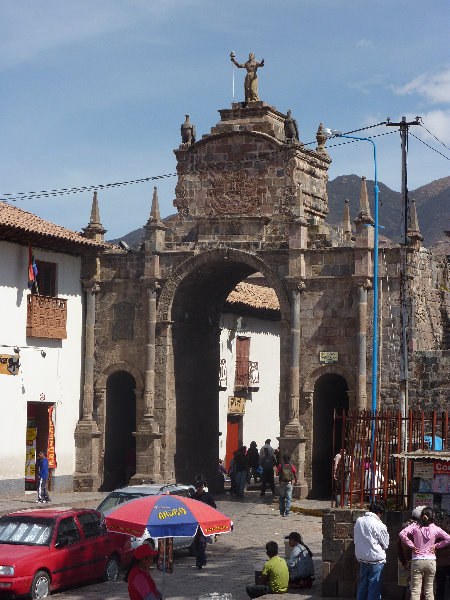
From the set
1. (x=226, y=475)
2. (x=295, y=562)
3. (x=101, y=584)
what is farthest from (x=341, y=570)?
(x=226, y=475)

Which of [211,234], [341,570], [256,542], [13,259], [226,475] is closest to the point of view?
[341,570]

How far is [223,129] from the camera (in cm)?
3662

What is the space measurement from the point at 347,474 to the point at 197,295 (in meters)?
18.8

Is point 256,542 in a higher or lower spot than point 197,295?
lower

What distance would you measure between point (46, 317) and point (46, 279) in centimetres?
136

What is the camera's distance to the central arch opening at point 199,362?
37.0 metres

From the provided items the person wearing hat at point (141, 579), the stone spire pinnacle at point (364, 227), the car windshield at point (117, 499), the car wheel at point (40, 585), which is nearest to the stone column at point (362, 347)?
the stone spire pinnacle at point (364, 227)

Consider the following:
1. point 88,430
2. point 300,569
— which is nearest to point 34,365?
point 88,430

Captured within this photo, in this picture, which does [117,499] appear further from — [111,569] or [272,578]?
[272,578]

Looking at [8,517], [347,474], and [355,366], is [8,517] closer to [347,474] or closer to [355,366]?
[347,474]

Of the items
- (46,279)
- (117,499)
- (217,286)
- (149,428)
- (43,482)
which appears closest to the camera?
(117,499)

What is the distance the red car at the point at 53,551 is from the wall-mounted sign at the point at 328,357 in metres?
13.7

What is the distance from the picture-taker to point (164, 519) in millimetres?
16531

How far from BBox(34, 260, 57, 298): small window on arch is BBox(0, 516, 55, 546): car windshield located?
15.1m
